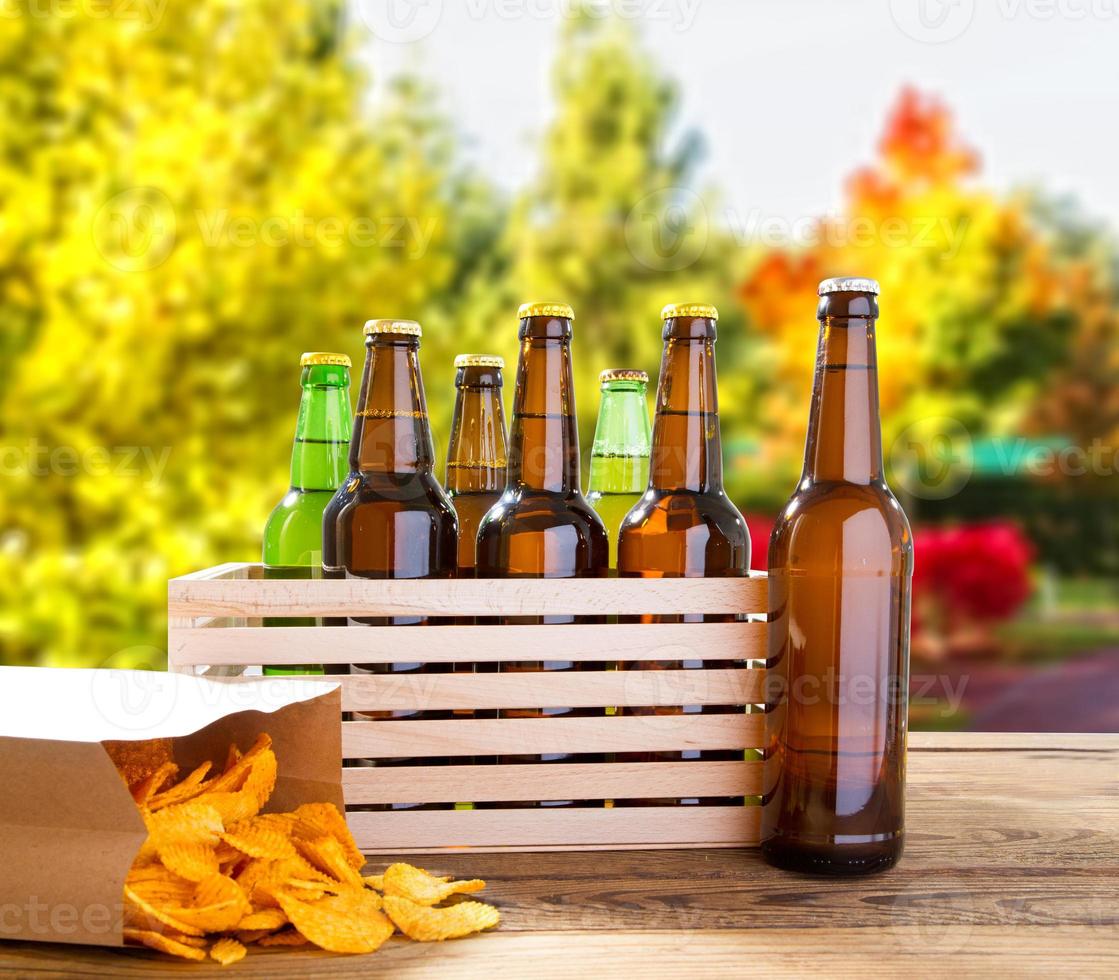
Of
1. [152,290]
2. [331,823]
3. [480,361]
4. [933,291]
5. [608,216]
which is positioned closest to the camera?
[331,823]

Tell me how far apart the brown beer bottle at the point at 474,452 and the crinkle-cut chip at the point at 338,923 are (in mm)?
444

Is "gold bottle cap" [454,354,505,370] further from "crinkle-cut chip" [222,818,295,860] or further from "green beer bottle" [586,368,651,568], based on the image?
"crinkle-cut chip" [222,818,295,860]

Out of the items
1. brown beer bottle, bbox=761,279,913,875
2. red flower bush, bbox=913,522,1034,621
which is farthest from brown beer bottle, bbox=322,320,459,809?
red flower bush, bbox=913,522,1034,621

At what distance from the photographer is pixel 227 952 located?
729mm

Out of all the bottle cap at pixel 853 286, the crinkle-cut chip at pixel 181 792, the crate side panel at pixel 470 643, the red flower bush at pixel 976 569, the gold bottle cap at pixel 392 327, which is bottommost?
the red flower bush at pixel 976 569

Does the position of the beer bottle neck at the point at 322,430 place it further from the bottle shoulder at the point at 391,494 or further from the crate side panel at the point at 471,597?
the crate side panel at the point at 471,597

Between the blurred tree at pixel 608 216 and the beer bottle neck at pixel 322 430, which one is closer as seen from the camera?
the beer bottle neck at pixel 322 430

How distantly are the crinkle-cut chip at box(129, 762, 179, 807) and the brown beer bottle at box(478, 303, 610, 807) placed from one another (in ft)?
0.93

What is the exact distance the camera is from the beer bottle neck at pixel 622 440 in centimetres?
116

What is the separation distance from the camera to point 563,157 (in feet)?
11.8

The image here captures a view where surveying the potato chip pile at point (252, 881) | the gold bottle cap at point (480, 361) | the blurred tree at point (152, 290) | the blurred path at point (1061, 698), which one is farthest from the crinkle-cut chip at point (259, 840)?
the blurred path at point (1061, 698)

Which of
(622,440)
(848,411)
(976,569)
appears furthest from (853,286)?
(976,569)

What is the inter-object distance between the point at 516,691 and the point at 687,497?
231mm

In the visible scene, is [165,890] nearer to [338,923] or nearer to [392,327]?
[338,923]
